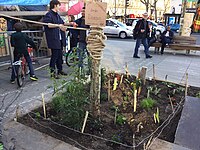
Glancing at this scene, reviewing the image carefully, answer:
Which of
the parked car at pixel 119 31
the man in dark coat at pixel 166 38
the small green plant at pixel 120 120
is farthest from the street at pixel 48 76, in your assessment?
the parked car at pixel 119 31

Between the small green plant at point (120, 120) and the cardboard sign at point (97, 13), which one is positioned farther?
the small green plant at point (120, 120)

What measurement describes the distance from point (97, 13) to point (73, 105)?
1336 millimetres

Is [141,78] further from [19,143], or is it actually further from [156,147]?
[19,143]

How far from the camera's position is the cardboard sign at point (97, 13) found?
294 centimetres

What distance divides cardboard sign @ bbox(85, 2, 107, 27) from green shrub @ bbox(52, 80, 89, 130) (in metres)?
0.94

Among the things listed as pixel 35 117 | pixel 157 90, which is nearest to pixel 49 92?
pixel 35 117

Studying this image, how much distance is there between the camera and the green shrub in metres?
3.04

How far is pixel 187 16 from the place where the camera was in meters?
11.5

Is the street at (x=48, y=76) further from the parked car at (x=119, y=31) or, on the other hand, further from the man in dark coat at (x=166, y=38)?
the parked car at (x=119, y=31)

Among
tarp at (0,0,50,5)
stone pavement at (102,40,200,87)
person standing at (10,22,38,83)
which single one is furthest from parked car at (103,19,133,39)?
person standing at (10,22,38,83)

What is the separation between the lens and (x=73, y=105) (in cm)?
306

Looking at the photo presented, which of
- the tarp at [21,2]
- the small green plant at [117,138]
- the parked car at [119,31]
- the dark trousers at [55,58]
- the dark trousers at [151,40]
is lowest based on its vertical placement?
the small green plant at [117,138]

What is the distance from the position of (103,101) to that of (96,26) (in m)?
1.59

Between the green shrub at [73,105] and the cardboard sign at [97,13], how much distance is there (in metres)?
0.94
